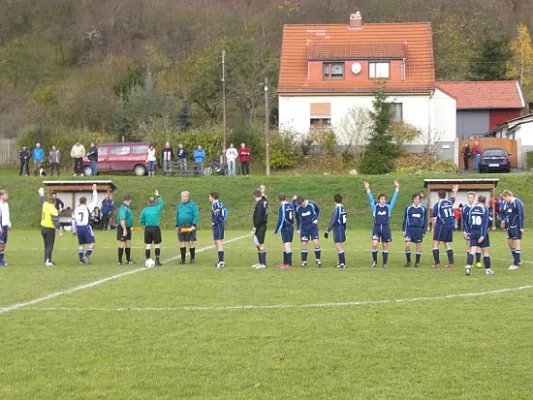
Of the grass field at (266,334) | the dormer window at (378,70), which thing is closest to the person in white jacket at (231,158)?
the dormer window at (378,70)

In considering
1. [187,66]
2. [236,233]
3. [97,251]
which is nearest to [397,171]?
[236,233]

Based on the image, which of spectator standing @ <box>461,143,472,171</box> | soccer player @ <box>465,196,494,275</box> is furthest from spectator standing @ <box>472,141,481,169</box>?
soccer player @ <box>465,196,494,275</box>

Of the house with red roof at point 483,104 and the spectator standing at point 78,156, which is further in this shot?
the house with red roof at point 483,104

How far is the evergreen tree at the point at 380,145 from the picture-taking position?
49.2m

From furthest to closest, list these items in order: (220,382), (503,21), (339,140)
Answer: (503,21)
(339,140)
(220,382)

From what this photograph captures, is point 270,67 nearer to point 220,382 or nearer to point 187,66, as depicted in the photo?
point 187,66

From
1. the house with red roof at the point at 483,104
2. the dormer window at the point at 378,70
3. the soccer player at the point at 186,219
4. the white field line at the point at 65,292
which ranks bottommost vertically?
the white field line at the point at 65,292

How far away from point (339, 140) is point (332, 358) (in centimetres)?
4441

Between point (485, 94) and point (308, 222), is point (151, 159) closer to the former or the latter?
point (308, 222)

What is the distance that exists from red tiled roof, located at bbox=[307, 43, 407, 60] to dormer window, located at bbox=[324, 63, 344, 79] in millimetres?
501

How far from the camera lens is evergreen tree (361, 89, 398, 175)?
4919cm

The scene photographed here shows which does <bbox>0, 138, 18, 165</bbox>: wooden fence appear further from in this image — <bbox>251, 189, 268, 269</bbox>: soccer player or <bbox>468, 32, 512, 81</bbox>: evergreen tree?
<bbox>251, 189, 268, 269</bbox>: soccer player

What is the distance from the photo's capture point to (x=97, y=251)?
25.8 meters

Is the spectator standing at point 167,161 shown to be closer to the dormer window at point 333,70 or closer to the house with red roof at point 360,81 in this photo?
the house with red roof at point 360,81
